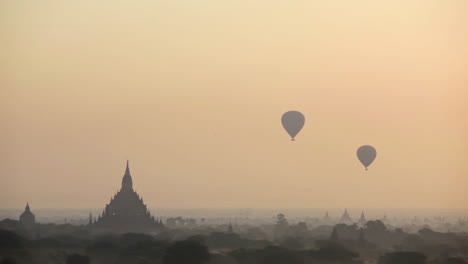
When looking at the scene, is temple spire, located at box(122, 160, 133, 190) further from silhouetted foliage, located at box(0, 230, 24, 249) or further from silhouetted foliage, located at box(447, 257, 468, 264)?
silhouetted foliage, located at box(447, 257, 468, 264)

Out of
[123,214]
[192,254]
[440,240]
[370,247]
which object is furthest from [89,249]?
[440,240]

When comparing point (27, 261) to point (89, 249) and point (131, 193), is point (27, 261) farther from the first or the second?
point (131, 193)

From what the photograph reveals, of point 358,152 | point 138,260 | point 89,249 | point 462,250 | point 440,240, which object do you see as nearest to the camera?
point 138,260

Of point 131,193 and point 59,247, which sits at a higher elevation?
point 131,193

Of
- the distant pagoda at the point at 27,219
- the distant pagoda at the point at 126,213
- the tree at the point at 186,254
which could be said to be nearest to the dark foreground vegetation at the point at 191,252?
the tree at the point at 186,254

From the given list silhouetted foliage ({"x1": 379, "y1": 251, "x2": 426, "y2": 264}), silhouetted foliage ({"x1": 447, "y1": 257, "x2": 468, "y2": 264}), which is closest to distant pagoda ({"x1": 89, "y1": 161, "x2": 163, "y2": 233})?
silhouetted foliage ({"x1": 379, "y1": 251, "x2": 426, "y2": 264})

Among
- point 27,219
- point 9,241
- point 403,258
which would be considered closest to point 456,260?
point 403,258

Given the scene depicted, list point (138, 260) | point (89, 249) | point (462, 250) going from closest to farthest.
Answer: point (138, 260), point (89, 249), point (462, 250)
